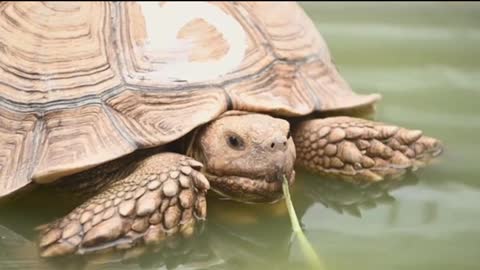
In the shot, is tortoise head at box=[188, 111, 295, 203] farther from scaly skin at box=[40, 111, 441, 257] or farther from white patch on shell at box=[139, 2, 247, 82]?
white patch on shell at box=[139, 2, 247, 82]

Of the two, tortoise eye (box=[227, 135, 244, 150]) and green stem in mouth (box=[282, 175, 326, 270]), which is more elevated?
tortoise eye (box=[227, 135, 244, 150])

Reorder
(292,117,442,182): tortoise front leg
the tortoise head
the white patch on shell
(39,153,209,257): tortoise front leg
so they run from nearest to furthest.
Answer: (39,153,209,257): tortoise front leg → the tortoise head → the white patch on shell → (292,117,442,182): tortoise front leg

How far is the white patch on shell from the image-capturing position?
2857mm

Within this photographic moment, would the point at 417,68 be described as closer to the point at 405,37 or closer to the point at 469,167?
the point at 405,37

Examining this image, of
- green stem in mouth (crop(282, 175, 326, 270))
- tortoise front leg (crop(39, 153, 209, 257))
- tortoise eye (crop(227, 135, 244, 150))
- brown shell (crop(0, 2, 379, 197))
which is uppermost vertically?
brown shell (crop(0, 2, 379, 197))

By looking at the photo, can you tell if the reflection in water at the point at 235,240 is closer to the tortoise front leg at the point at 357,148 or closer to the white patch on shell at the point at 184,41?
the tortoise front leg at the point at 357,148

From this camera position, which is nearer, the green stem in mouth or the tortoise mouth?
the green stem in mouth

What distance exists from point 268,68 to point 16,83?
104cm

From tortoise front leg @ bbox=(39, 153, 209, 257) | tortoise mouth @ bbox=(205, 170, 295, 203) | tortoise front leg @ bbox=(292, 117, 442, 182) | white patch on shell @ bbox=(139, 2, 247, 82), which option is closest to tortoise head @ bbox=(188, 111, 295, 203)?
tortoise mouth @ bbox=(205, 170, 295, 203)

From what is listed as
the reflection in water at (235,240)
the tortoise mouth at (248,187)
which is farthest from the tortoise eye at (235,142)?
the reflection in water at (235,240)

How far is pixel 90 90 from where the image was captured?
2738 millimetres

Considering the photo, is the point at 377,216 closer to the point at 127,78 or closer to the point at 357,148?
the point at 357,148

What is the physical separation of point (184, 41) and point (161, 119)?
42 cm

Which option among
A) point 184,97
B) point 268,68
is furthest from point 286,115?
point 184,97
